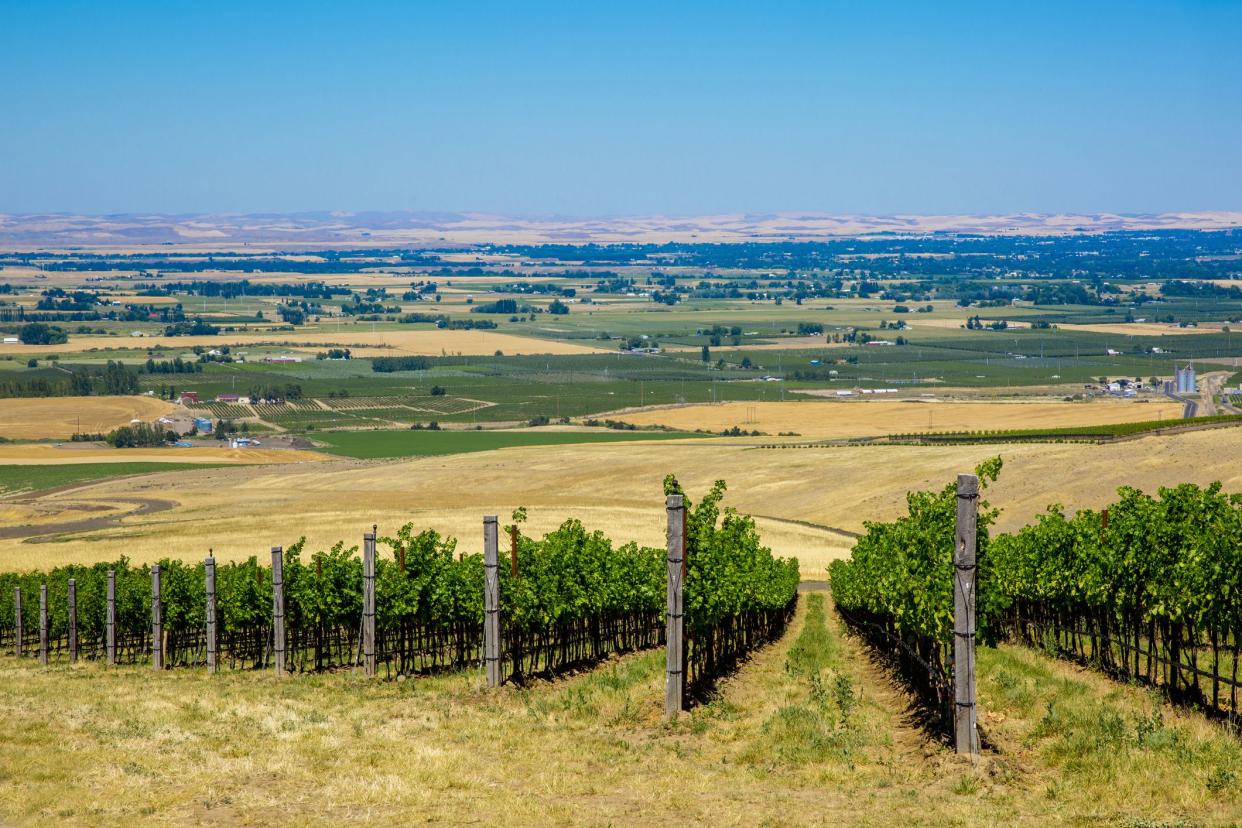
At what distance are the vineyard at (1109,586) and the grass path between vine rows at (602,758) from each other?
41.4 inches

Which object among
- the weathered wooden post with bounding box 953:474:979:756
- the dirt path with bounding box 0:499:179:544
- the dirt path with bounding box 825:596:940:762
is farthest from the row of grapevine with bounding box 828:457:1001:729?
the dirt path with bounding box 0:499:179:544

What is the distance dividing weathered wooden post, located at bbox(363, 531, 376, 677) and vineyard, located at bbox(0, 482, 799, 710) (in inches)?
1.5

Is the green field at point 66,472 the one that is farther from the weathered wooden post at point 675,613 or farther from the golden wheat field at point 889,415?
the weathered wooden post at point 675,613

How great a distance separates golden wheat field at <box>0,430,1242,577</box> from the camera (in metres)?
76.6

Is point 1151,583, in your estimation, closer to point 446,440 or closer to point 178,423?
point 446,440

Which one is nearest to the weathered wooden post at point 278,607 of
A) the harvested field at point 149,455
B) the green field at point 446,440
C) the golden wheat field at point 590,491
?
the golden wheat field at point 590,491

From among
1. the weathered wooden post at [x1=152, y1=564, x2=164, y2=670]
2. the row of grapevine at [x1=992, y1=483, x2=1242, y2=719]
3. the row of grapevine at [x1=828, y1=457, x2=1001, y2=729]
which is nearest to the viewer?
the row of grapevine at [x1=828, y1=457, x2=1001, y2=729]

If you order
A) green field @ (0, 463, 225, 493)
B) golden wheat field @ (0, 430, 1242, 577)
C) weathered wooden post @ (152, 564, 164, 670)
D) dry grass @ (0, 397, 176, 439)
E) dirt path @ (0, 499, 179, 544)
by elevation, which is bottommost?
dry grass @ (0, 397, 176, 439)

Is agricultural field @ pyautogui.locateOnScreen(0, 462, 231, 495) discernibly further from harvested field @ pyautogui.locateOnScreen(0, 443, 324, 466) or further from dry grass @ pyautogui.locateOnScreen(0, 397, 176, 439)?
dry grass @ pyautogui.locateOnScreen(0, 397, 176, 439)

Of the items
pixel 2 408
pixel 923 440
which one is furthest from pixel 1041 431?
pixel 2 408

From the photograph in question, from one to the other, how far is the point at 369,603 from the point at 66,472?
4072 inches

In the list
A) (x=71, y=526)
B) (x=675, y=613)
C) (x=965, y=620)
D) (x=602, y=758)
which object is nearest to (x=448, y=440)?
(x=71, y=526)

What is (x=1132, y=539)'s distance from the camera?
26.6 m

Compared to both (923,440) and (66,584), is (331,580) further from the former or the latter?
(923,440)
